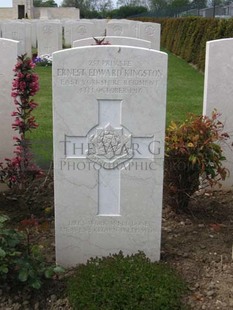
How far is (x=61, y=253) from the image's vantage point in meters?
3.32

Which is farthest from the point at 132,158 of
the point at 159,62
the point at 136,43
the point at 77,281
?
the point at 136,43

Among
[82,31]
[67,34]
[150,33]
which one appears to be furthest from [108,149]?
[67,34]

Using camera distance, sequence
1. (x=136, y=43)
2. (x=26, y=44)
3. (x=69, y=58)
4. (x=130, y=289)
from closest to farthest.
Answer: (x=130, y=289) < (x=69, y=58) < (x=136, y=43) < (x=26, y=44)

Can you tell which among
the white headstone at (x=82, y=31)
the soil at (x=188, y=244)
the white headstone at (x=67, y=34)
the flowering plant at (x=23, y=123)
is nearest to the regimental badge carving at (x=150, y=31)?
the white headstone at (x=82, y=31)

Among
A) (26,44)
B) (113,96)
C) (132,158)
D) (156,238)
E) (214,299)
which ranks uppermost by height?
(26,44)

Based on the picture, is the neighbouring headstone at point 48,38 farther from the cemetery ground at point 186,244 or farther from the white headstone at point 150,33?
the cemetery ground at point 186,244

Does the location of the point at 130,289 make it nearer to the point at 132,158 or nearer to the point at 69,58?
the point at 132,158

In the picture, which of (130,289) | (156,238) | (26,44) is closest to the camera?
(130,289)

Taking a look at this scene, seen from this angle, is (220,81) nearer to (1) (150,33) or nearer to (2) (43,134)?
(2) (43,134)

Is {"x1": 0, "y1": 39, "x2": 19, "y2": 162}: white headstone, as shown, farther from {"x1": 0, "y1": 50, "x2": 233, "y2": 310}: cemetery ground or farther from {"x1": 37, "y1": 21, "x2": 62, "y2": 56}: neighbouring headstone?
{"x1": 37, "y1": 21, "x2": 62, "y2": 56}: neighbouring headstone

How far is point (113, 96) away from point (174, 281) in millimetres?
1117

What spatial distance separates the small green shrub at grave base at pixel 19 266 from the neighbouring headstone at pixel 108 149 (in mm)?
297

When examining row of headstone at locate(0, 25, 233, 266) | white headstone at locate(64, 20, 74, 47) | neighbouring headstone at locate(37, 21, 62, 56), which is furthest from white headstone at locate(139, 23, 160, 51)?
row of headstone at locate(0, 25, 233, 266)

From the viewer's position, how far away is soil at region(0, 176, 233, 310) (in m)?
2.95
